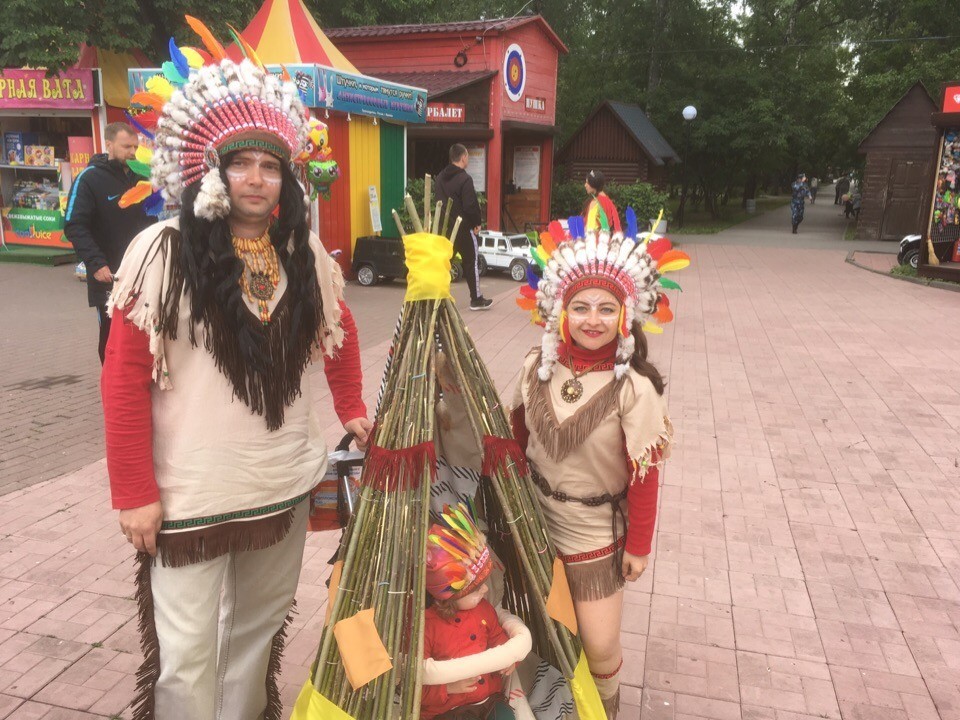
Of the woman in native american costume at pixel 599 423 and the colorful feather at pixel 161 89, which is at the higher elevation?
the colorful feather at pixel 161 89

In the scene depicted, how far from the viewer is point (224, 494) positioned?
6.74 feet

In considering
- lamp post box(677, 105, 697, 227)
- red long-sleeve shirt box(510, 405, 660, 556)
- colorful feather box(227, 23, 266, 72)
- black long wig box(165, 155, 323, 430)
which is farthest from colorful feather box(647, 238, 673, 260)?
lamp post box(677, 105, 697, 227)

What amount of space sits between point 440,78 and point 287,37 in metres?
5.05

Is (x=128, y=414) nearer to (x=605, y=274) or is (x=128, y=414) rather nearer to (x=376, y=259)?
(x=605, y=274)

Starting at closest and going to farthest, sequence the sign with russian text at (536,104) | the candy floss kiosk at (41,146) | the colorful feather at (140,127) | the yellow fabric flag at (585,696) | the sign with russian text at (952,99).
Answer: the colorful feather at (140,127)
the yellow fabric flag at (585,696)
the candy floss kiosk at (41,146)
the sign with russian text at (952,99)
the sign with russian text at (536,104)

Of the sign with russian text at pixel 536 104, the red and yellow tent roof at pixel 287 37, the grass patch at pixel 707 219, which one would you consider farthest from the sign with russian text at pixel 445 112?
the grass patch at pixel 707 219

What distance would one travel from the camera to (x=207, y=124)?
197 cm

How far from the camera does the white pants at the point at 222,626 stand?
6.69 ft

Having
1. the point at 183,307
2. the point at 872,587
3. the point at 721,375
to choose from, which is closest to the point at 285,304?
the point at 183,307

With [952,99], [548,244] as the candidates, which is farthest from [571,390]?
[952,99]

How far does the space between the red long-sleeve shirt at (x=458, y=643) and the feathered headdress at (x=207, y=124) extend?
4.17 ft

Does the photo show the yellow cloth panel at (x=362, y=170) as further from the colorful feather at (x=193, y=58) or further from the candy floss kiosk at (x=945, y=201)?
the candy floss kiosk at (x=945, y=201)

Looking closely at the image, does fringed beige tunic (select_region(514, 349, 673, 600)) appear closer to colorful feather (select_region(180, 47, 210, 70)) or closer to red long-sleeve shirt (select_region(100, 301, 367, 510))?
red long-sleeve shirt (select_region(100, 301, 367, 510))

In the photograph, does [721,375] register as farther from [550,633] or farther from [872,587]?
[550,633]
